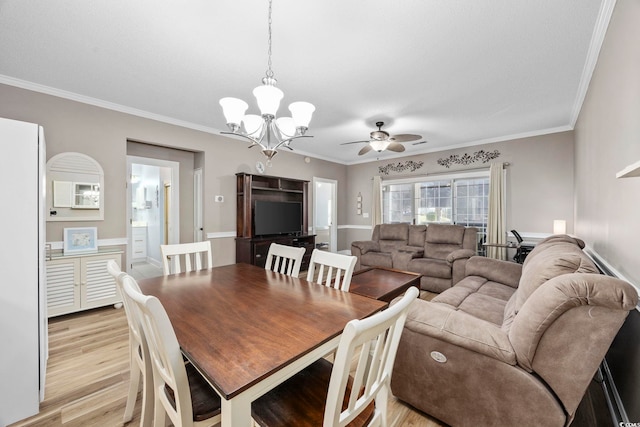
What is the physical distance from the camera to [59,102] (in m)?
2.98

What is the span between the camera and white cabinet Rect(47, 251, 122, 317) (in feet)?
9.18

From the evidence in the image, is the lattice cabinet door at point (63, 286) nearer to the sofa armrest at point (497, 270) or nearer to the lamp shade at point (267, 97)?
the lamp shade at point (267, 97)

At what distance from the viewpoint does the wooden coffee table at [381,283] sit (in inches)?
103

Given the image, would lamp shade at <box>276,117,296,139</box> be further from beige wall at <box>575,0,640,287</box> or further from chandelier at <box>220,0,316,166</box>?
beige wall at <box>575,0,640,287</box>

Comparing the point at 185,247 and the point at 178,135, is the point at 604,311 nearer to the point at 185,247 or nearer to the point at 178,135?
the point at 185,247

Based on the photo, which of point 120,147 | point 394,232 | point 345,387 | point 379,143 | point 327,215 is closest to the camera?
point 345,387

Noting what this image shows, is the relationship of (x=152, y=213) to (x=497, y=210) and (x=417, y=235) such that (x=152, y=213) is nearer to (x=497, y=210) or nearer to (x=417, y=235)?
(x=417, y=235)

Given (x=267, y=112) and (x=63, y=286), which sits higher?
(x=267, y=112)

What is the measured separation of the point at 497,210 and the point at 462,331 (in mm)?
4197

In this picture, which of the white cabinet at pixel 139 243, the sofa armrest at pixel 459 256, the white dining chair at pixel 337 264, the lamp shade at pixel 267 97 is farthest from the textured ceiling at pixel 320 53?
the white cabinet at pixel 139 243

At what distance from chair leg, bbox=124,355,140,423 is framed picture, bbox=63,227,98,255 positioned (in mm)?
2363

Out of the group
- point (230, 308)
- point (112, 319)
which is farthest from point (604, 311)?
point (112, 319)

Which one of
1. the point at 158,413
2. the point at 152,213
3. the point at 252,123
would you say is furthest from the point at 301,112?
the point at 152,213

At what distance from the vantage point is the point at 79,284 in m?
2.95
